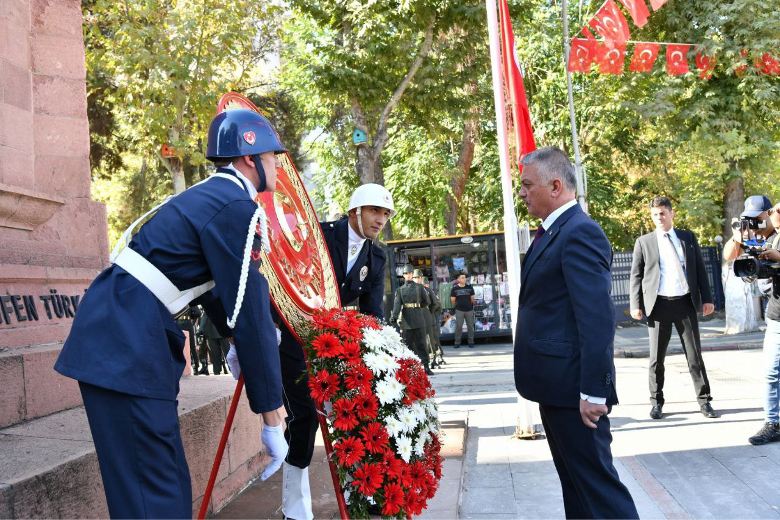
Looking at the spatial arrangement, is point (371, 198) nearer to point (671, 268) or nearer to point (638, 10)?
point (671, 268)

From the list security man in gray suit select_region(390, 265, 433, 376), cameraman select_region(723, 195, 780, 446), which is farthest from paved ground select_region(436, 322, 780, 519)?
security man in gray suit select_region(390, 265, 433, 376)

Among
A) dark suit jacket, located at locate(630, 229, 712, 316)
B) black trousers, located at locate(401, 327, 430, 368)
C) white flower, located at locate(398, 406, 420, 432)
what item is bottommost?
black trousers, located at locate(401, 327, 430, 368)

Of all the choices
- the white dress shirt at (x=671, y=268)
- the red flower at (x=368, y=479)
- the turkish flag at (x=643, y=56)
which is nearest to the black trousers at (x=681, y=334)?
the white dress shirt at (x=671, y=268)

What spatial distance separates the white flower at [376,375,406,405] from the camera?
3.61 meters

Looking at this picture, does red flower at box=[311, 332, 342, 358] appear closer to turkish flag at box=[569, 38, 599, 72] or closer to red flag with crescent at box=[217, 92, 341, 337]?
red flag with crescent at box=[217, 92, 341, 337]

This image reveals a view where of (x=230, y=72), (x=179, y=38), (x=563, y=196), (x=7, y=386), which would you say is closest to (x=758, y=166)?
(x=230, y=72)

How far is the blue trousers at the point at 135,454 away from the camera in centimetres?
244

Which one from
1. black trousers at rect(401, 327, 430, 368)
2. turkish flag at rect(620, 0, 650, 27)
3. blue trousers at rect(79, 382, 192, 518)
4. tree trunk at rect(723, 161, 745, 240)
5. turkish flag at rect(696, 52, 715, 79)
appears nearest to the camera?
blue trousers at rect(79, 382, 192, 518)

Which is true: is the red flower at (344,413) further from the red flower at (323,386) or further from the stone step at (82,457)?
the stone step at (82,457)

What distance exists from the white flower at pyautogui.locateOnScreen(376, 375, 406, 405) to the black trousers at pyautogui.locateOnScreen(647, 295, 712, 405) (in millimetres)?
4678

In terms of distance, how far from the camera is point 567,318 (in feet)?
11.5

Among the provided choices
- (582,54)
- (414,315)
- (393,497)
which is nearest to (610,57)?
(582,54)

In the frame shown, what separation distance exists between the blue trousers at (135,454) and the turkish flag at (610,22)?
13.5 metres

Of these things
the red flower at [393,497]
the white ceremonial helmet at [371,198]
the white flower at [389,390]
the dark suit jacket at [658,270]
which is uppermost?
the white ceremonial helmet at [371,198]
